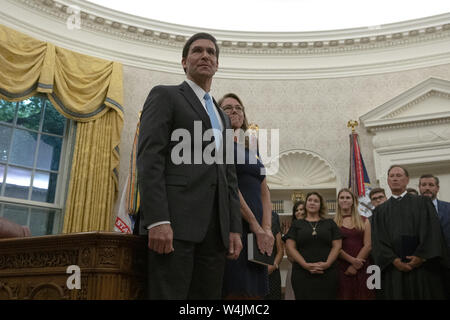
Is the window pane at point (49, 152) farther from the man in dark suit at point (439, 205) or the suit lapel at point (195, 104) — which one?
the suit lapel at point (195, 104)

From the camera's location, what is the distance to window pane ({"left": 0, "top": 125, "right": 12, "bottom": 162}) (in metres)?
6.65

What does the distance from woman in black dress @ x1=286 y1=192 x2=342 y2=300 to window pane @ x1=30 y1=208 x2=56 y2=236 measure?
14.5 ft

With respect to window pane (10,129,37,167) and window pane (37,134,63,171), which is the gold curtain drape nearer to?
window pane (37,134,63,171)

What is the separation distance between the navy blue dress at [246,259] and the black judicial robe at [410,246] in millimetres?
1485

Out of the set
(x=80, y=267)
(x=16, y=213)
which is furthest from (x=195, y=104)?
(x=16, y=213)

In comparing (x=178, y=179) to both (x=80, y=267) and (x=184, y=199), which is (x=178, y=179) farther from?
(x=80, y=267)

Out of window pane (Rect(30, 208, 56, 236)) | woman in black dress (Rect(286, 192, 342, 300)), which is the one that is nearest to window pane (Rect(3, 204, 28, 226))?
window pane (Rect(30, 208, 56, 236))

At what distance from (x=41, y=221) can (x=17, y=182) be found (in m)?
0.70

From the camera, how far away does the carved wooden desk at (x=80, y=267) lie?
165cm

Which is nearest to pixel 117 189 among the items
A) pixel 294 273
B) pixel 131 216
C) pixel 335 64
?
pixel 131 216

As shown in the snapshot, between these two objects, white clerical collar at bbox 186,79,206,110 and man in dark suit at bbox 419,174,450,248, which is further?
man in dark suit at bbox 419,174,450,248

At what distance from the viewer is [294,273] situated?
3693 mm

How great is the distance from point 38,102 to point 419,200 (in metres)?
5.98
